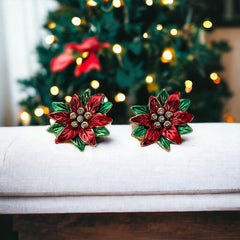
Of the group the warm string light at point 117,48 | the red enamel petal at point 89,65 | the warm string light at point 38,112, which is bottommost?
the warm string light at point 38,112

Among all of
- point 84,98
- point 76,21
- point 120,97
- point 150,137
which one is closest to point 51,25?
point 76,21

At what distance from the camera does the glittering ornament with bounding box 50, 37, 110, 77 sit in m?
1.06

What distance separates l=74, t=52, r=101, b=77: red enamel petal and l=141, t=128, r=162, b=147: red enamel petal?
0.57 m

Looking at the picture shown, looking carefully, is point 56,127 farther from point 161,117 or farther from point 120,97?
→ point 120,97

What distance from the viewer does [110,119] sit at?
548 mm

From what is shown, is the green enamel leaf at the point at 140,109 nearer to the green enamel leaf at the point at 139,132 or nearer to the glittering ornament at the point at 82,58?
the green enamel leaf at the point at 139,132

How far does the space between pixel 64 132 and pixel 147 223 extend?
0.25m

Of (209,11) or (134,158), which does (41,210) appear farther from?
(209,11)

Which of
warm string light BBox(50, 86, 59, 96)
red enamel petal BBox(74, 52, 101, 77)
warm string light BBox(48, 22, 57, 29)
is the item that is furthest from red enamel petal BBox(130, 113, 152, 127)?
warm string light BBox(48, 22, 57, 29)

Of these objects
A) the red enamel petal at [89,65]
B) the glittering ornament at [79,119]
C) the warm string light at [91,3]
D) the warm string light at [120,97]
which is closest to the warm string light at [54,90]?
the red enamel petal at [89,65]

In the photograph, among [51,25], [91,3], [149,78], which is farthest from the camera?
[51,25]

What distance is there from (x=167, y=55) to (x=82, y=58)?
34 cm

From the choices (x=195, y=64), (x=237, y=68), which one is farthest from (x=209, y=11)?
(x=195, y=64)

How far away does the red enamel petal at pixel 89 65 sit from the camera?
3.50 ft
